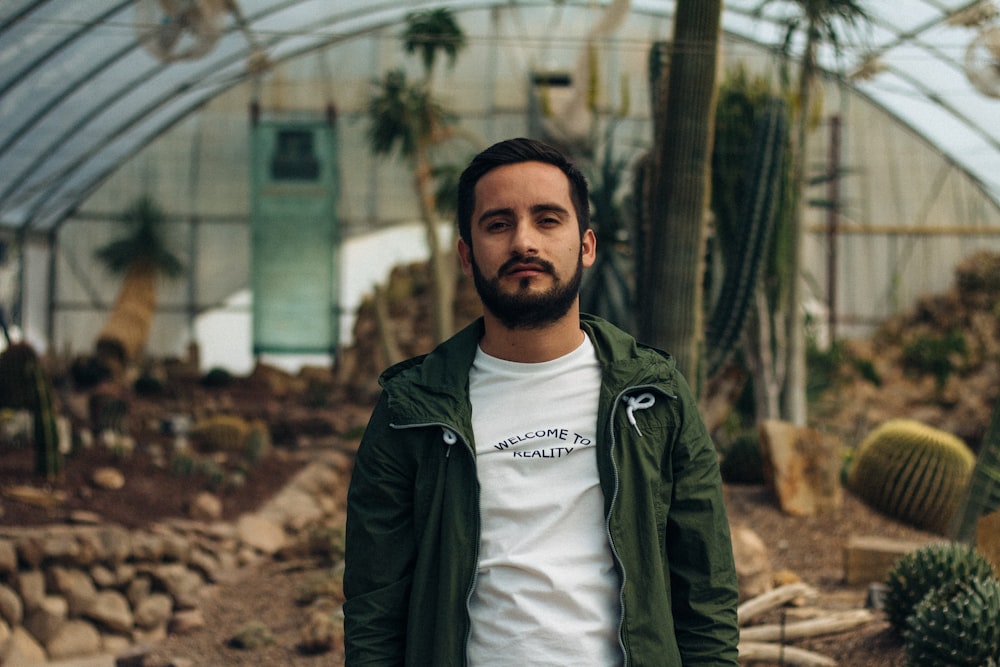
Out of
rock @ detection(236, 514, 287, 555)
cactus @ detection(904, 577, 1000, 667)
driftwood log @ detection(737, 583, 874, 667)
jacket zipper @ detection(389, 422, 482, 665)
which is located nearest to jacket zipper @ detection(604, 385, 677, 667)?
jacket zipper @ detection(389, 422, 482, 665)

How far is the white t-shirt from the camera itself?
5.50ft

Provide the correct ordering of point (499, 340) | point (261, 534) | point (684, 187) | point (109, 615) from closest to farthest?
1. point (499, 340)
2. point (684, 187)
3. point (109, 615)
4. point (261, 534)

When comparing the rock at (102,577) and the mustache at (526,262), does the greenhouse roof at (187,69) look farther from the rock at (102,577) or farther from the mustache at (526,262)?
the mustache at (526,262)

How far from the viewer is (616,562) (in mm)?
1708

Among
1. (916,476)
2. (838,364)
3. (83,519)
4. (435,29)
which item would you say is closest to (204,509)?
(83,519)

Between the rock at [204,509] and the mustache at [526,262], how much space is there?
21.9 ft

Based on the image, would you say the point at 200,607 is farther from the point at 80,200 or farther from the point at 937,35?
the point at 80,200

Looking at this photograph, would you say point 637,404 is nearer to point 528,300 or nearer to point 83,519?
point 528,300

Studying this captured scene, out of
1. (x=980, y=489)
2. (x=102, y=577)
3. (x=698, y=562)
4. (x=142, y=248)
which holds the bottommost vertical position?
(x=102, y=577)

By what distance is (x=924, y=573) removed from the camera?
13.5 ft

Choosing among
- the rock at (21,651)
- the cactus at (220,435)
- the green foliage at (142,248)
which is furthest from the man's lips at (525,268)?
the green foliage at (142,248)

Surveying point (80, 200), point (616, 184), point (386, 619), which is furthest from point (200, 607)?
point (80, 200)

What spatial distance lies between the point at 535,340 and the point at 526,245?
0.17m

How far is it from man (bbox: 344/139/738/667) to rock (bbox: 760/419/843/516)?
5766mm
